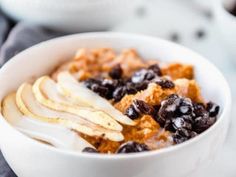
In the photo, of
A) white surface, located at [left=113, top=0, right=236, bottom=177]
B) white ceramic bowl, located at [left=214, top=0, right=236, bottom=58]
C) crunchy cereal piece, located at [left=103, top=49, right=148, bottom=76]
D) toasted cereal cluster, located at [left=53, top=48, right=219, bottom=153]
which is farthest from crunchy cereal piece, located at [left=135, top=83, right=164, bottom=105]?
white ceramic bowl, located at [left=214, top=0, right=236, bottom=58]

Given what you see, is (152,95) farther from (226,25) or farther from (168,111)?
(226,25)

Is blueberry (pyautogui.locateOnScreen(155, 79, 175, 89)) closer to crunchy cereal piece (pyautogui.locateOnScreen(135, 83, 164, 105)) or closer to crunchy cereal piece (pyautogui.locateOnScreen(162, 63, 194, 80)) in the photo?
crunchy cereal piece (pyautogui.locateOnScreen(135, 83, 164, 105))

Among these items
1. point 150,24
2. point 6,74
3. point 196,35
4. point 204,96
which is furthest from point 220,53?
point 6,74

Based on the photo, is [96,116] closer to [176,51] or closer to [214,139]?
[214,139]

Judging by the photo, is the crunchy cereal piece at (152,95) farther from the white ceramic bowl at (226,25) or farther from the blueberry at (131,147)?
the white ceramic bowl at (226,25)

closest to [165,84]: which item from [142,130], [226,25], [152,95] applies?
[152,95]

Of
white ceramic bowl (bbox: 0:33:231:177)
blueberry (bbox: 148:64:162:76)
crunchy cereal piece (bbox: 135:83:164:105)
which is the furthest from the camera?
blueberry (bbox: 148:64:162:76)
